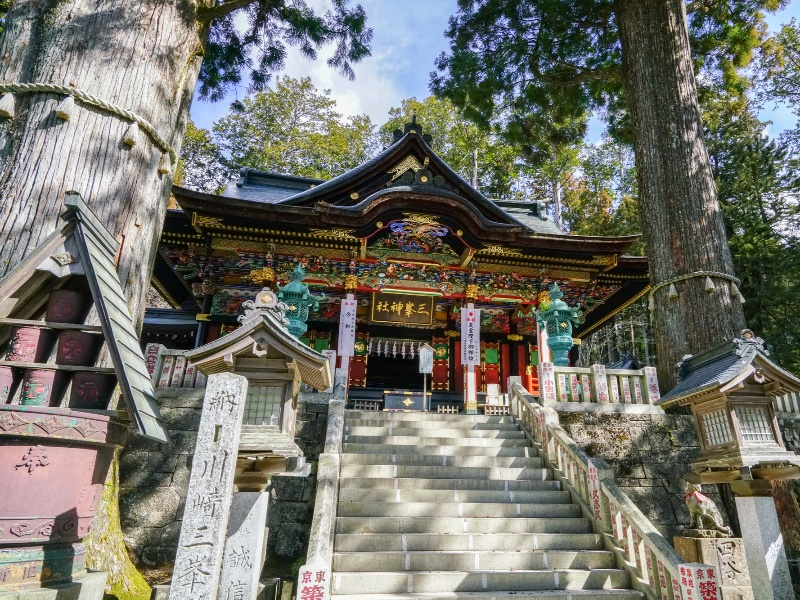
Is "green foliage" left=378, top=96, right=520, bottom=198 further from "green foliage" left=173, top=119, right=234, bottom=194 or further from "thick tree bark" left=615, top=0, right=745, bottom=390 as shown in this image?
"thick tree bark" left=615, top=0, right=745, bottom=390

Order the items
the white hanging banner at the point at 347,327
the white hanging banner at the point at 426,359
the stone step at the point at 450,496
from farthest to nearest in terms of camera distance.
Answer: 1. the white hanging banner at the point at 426,359
2. the white hanging banner at the point at 347,327
3. the stone step at the point at 450,496

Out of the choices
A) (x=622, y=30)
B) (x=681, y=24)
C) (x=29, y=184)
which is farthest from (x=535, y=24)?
(x=29, y=184)

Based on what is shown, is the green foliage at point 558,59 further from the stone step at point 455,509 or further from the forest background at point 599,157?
the stone step at point 455,509

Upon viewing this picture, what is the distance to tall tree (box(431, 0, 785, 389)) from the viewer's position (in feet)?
22.1

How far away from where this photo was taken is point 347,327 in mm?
9930

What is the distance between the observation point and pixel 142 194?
11.1ft

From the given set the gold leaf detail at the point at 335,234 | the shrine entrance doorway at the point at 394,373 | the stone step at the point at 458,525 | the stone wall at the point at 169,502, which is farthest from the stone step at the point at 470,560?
the shrine entrance doorway at the point at 394,373

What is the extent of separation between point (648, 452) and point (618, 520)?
93.4 inches

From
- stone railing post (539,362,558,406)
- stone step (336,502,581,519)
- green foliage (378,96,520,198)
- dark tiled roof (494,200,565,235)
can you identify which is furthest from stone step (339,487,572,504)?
green foliage (378,96,520,198)

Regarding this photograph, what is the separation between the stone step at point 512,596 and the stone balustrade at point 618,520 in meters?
0.25

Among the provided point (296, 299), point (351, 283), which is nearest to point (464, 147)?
point (351, 283)

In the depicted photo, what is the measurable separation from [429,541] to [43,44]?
5356 mm

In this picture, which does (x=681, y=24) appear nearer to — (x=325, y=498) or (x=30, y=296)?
(x=325, y=498)

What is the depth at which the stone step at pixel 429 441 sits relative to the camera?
682 centimetres
